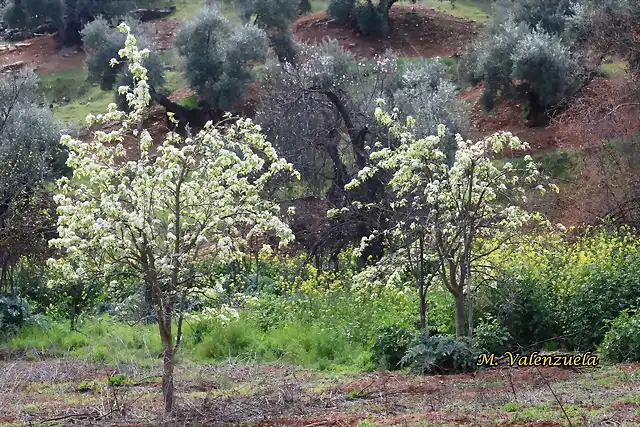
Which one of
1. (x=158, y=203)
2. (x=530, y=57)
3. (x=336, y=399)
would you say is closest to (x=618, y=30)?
(x=530, y=57)

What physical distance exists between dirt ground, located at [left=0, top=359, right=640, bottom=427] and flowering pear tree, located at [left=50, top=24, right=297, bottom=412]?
0.72 meters

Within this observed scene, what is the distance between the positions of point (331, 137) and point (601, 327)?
25.8 ft

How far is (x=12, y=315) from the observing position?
596 inches

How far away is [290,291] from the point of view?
16328 mm

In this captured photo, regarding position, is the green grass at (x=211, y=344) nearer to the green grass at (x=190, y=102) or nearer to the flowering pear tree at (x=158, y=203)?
the flowering pear tree at (x=158, y=203)

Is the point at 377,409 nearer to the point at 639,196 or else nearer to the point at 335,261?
the point at 335,261

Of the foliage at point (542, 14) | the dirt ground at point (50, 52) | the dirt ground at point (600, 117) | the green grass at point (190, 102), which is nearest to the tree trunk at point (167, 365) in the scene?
the dirt ground at point (600, 117)

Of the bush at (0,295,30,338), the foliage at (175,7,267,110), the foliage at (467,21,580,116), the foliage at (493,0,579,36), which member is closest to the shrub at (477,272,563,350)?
the bush at (0,295,30,338)

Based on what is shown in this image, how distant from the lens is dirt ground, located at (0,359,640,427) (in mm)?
6840

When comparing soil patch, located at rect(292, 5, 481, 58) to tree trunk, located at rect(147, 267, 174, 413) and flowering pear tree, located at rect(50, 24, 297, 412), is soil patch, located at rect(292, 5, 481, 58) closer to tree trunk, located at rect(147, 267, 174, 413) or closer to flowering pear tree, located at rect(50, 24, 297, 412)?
flowering pear tree, located at rect(50, 24, 297, 412)

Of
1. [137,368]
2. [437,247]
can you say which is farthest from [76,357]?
[437,247]

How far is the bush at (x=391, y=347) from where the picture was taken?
1112 cm

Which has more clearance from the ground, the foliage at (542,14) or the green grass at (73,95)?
the foliage at (542,14)

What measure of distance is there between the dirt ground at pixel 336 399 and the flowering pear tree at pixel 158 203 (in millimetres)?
716
